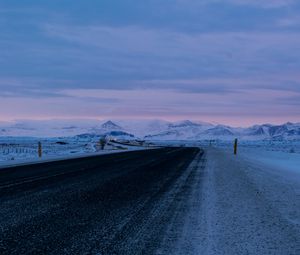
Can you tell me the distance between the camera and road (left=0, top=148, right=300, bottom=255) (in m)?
5.07

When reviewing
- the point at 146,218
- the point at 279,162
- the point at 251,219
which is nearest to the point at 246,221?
the point at 251,219

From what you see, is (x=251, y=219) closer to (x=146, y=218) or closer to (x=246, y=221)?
(x=246, y=221)

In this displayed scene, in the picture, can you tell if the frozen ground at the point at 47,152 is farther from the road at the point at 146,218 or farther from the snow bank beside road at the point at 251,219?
the snow bank beside road at the point at 251,219

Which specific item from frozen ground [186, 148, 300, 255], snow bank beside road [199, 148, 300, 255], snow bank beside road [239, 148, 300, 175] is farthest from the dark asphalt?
snow bank beside road [239, 148, 300, 175]

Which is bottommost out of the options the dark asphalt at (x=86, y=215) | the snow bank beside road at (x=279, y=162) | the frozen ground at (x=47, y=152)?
the frozen ground at (x=47, y=152)

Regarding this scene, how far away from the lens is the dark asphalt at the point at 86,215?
16.6 feet

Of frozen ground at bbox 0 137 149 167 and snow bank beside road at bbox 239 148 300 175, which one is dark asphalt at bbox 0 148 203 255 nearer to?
snow bank beside road at bbox 239 148 300 175

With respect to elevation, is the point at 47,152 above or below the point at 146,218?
below

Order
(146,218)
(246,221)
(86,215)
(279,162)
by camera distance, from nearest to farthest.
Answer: (246,221), (146,218), (86,215), (279,162)

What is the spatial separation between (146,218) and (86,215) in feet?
3.59

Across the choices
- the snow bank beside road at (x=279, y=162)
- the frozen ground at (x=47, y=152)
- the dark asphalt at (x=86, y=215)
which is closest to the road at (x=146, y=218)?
the dark asphalt at (x=86, y=215)

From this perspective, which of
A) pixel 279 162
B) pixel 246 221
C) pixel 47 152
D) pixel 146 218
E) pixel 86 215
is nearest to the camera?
pixel 246 221

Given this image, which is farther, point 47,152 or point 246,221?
point 47,152

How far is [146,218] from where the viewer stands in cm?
683
